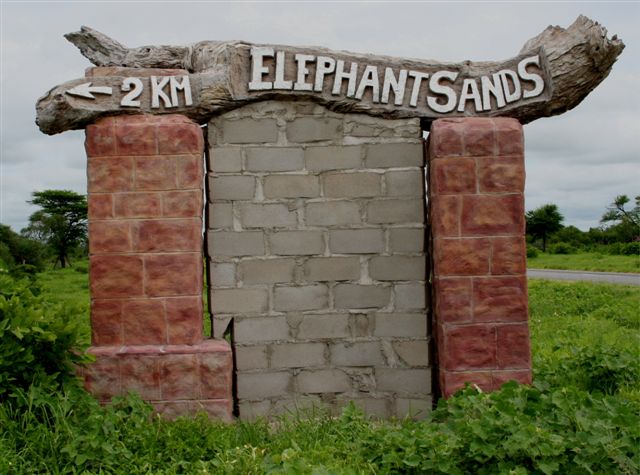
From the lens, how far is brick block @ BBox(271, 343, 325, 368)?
16.0 ft

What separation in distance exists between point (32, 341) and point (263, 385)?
160 cm

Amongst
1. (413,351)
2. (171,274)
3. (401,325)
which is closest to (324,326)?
(401,325)

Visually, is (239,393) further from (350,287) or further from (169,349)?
(350,287)

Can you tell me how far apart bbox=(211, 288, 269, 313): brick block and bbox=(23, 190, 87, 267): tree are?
14.0 metres

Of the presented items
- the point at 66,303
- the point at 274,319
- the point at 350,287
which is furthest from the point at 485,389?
the point at 66,303

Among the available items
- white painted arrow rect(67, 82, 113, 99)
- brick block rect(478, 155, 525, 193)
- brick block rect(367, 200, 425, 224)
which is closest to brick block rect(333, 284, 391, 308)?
brick block rect(367, 200, 425, 224)

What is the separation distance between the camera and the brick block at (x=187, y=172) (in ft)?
15.5

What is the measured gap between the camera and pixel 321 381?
16.0 feet

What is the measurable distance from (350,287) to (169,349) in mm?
1351

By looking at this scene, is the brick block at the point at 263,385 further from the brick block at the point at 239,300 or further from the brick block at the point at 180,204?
the brick block at the point at 180,204

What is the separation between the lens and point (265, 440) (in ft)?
14.5

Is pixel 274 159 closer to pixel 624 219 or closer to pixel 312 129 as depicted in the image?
pixel 312 129

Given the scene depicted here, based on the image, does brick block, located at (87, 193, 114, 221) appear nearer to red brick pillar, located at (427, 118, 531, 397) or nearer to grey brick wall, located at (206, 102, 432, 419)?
grey brick wall, located at (206, 102, 432, 419)

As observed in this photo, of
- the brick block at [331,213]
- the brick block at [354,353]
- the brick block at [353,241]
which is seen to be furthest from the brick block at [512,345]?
the brick block at [331,213]
